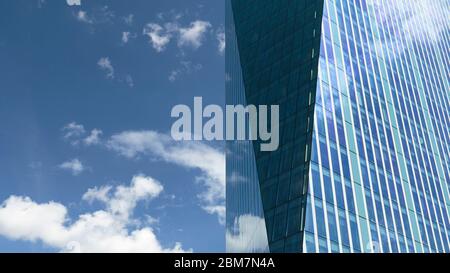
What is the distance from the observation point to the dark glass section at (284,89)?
4978 cm

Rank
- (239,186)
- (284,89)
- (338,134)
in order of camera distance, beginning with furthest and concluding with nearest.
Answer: (239,186) < (284,89) < (338,134)

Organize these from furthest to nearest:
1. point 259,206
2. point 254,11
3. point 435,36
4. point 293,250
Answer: point 435,36, point 254,11, point 259,206, point 293,250

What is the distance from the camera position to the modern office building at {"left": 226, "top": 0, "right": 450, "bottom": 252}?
167 feet

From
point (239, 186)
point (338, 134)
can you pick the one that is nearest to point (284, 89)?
point (338, 134)

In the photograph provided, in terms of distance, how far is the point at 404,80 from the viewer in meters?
86.6

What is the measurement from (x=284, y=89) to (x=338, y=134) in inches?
435

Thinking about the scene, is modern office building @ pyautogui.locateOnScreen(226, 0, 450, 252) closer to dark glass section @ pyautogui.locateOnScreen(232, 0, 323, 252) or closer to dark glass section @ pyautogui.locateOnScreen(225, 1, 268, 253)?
dark glass section @ pyautogui.locateOnScreen(232, 0, 323, 252)

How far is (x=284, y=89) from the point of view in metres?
65.2

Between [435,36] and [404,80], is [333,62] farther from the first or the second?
[435,36]

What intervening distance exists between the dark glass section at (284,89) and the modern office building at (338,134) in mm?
178

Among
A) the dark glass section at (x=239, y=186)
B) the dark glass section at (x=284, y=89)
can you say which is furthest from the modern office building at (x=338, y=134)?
the dark glass section at (x=239, y=186)

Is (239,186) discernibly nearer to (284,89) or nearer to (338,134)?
(284,89)
